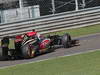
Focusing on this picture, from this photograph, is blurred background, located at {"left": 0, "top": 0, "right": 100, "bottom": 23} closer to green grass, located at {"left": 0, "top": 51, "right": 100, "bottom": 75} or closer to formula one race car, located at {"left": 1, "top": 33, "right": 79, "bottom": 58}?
formula one race car, located at {"left": 1, "top": 33, "right": 79, "bottom": 58}

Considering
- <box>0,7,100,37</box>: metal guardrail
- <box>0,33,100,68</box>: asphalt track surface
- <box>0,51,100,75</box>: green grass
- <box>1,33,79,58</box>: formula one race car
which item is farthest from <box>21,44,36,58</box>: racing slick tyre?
<box>0,7,100,37</box>: metal guardrail

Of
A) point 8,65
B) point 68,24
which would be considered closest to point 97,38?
point 68,24

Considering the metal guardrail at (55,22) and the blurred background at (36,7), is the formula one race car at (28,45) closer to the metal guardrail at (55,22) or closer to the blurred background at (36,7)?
the metal guardrail at (55,22)

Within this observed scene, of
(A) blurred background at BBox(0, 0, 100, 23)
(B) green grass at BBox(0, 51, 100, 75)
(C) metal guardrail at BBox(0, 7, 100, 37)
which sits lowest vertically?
(B) green grass at BBox(0, 51, 100, 75)

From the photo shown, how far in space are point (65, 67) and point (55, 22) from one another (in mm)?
8706

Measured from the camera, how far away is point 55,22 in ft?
61.9

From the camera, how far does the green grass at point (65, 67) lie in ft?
31.2

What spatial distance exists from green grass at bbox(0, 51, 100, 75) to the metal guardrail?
6.75 meters

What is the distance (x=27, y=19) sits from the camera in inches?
738

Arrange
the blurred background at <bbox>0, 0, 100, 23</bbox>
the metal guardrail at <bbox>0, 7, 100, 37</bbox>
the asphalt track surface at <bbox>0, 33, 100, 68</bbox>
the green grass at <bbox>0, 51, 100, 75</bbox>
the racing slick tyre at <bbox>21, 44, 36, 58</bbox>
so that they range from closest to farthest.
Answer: the green grass at <bbox>0, 51, 100, 75</bbox> < the asphalt track surface at <bbox>0, 33, 100, 68</bbox> < the racing slick tyre at <bbox>21, 44, 36, 58</bbox> < the metal guardrail at <bbox>0, 7, 100, 37</bbox> < the blurred background at <bbox>0, 0, 100, 23</bbox>

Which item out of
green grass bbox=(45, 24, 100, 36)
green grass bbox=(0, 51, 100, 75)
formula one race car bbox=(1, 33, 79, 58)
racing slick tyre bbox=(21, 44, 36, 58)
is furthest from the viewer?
green grass bbox=(45, 24, 100, 36)

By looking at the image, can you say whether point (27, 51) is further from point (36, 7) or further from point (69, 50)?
point (36, 7)

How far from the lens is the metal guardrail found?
18609mm

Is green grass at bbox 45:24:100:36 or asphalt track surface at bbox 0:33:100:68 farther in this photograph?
green grass at bbox 45:24:100:36
